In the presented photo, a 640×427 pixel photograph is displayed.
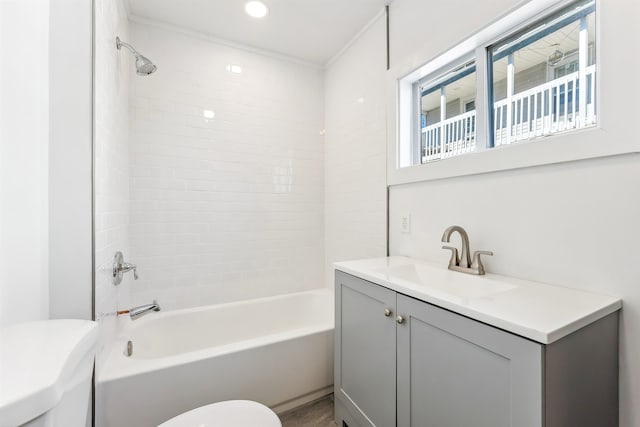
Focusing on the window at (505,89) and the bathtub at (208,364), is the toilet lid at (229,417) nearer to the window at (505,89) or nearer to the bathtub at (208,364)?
the bathtub at (208,364)

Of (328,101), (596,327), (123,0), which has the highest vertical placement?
(123,0)

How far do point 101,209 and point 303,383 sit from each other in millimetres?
1445

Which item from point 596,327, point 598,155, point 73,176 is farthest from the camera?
point 73,176

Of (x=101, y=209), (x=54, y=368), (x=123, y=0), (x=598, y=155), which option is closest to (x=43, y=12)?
(x=101, y=209)

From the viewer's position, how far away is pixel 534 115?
4.08ft

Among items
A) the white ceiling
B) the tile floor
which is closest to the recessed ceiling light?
the white ceiling

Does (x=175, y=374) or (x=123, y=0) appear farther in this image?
(x=123, y=0)

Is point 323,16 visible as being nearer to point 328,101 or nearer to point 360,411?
point 328,101

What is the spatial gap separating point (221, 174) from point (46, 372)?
1822mm

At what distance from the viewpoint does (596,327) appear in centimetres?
83

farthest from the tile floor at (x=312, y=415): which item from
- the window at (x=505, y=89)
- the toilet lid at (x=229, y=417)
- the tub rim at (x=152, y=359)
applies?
the window at (x=505, y=89)

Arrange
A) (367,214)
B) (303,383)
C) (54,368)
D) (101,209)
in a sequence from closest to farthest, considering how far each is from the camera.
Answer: (54,368)
(101,209)
(303,383)
(367,214)

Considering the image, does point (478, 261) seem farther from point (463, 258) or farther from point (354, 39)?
point (354, 39)

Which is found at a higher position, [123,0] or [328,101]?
[123,0]
